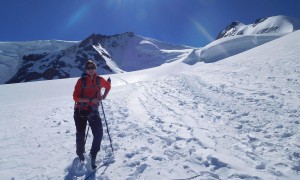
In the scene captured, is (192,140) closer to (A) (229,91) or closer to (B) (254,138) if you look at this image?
(B) (254,138)

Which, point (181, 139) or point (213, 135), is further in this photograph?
point (213, 135)

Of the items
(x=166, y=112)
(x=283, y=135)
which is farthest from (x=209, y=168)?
(x=166, y=112)

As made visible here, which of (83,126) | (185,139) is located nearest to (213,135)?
(185,139)

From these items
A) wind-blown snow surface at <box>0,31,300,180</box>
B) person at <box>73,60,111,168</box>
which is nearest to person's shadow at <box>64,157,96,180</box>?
wind-blown snow surface at <box>0,31,300,180</box>

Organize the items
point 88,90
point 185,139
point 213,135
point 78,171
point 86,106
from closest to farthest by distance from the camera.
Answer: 1. point 78,171
2. point 86,106
3. point 88,90
4. point 185,139
5. point 213,135

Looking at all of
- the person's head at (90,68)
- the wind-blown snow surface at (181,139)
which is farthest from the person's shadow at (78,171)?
the person's head at (90,68)

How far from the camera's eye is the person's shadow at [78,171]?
620 centimetres

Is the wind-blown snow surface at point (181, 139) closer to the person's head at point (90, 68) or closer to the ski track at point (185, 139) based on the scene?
the ski track at point (185, 139)

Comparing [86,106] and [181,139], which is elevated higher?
[86,106]

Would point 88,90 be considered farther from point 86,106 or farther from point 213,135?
point 213,135

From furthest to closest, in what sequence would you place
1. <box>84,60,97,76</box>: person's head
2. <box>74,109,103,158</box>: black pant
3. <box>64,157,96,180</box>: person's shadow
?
1. <box>84,60,97,76</box>: person's head
2. <box>74,109,103,158</box>: black pant
3. <box>64,157,96,180</box>: person's shadow

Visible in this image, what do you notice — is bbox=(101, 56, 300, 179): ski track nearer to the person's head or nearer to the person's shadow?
the person's shadow

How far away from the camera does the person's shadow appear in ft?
20.4

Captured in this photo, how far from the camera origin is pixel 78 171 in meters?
6.48
